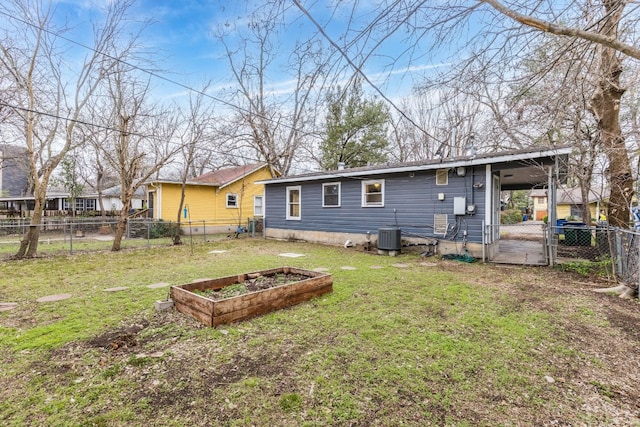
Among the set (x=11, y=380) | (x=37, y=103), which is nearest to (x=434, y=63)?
(x=11, y=380)

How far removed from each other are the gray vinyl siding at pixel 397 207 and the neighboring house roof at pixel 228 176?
5251 millimetres

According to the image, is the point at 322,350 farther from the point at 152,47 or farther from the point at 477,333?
the point at 152,47

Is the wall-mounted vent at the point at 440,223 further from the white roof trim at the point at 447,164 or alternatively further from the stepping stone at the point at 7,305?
the stepping stone at the point at 7,305

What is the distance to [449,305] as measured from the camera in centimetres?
452

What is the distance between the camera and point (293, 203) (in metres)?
13.4

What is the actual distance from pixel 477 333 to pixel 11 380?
4.38 m

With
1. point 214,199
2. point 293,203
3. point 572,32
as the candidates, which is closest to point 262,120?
point 214,199

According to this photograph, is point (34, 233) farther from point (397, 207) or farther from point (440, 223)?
point (440, 223)

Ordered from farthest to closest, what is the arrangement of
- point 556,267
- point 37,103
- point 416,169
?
point 416,169
point 37,103
point 556,267

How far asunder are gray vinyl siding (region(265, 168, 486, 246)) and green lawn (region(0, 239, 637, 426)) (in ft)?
12.4

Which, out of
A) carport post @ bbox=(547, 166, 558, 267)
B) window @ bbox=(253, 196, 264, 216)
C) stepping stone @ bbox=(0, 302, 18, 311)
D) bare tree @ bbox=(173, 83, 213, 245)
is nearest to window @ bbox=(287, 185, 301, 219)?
bare tree @ bbox=(173, 83, 213, 245)

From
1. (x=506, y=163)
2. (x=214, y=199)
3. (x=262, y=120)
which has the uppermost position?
(x=262, y=120)

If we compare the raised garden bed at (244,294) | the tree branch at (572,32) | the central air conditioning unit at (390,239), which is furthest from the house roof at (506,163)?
the raised garden bed at (244,294)

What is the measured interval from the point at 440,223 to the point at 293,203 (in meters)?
6.36
